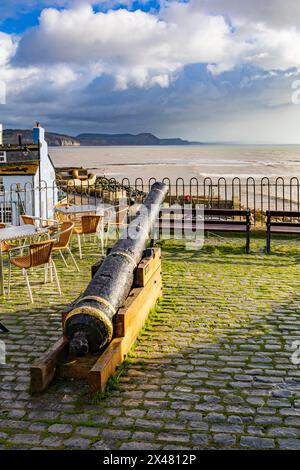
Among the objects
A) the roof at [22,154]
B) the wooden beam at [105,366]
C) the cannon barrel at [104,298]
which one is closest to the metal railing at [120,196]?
the roof at [22,154]

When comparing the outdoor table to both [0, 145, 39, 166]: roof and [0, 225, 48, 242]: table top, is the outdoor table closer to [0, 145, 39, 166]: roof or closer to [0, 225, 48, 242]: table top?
[0, 225, 48, 242]: table top

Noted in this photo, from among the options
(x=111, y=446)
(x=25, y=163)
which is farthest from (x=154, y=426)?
(x=25, y=163)

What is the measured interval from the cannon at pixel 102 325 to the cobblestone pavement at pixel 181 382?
0.55 feet

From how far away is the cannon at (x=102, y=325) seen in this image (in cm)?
530

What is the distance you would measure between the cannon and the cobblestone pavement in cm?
17

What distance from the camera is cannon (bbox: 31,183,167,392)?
5297mm

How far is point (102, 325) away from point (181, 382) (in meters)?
0.97

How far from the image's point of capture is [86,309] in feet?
18.0

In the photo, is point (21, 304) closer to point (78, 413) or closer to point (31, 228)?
point (31, 228)

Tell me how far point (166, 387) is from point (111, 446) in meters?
1.20

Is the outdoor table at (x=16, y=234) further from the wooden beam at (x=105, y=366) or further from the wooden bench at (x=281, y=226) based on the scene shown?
the wooden bench at (x=281, y=226)

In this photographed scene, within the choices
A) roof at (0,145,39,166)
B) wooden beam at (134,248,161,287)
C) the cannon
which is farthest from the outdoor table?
roof at (0,145,39,166)

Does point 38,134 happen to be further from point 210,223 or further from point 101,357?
point 101,357
